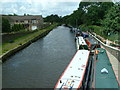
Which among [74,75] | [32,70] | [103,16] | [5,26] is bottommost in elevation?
[32,70]

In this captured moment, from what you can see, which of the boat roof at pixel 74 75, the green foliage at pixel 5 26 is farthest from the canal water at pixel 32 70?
the green foliage at pixel 5 26

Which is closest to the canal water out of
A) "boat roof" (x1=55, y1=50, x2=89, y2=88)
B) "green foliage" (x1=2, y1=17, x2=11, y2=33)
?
"boat roof" (x1=55, y1=50, x2=89, y2=88)

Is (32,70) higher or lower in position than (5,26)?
lower

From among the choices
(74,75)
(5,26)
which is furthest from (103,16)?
(74,75)

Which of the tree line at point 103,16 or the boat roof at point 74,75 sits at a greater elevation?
the tree line at point 103,16

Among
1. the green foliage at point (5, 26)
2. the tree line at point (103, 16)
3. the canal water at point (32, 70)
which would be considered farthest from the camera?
the green foliage at point (5, 26)

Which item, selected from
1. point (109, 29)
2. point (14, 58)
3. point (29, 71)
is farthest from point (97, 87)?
point (14, 58)

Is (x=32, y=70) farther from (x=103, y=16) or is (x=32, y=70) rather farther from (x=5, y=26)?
(x=103, y=16)

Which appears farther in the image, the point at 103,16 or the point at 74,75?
the point at 103,16

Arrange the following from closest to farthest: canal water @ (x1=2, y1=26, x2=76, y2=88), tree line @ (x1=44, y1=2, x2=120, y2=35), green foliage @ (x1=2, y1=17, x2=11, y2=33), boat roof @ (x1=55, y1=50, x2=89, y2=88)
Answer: boat roof @ (x1=55, y1=50, x2=89, y2=88)
tree line @ (x1=44, y1=2, x2=120, y2=35)
canal water @ (x1=2, y1=26, x2=76, y2=88)
green foliage @ (x1=2, y1=17, x2=11, y2=33)

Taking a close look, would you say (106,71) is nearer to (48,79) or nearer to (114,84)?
(114,84)

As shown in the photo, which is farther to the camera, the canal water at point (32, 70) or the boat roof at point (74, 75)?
the canal water at point (32, 70)

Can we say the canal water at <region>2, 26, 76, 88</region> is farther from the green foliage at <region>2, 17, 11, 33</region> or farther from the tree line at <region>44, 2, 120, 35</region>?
the green foliage at <region>2, 17, 11, 33</region>

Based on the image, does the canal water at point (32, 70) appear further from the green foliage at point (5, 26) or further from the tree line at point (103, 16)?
the green foliage at point (5, 26)
